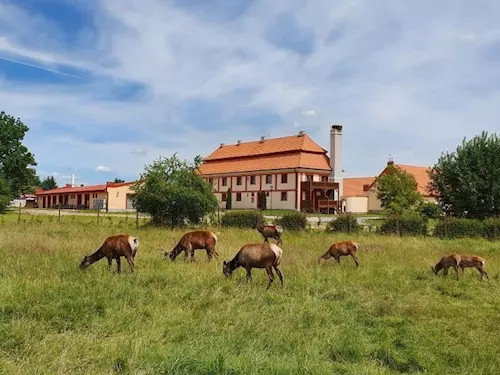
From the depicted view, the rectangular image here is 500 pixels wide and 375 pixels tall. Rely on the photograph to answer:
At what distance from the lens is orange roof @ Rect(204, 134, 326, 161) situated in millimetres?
68125

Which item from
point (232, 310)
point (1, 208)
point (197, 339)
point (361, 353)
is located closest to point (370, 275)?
point (232, 310)

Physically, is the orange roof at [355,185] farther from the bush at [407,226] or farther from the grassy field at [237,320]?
the grassy field at [237,320]

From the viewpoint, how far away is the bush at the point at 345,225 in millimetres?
28233

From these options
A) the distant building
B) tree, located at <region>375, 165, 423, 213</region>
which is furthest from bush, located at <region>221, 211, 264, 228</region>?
the distant building

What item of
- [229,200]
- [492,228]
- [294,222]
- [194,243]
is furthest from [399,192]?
Answer: [229,200]

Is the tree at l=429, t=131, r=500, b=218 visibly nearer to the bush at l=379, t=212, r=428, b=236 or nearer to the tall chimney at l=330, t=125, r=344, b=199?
the bush at l=379, t=212, r=428, b=236

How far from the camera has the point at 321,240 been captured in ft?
74.7

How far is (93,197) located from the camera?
8200 cm

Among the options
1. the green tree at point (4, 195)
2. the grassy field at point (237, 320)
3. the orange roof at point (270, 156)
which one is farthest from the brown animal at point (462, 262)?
the green tree at point (4, 195)

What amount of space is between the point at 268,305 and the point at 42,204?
97855 millimetres

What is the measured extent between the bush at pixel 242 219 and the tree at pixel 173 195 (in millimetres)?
1277

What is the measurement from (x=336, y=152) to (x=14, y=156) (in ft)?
137

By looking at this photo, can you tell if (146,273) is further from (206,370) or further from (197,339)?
(206,370)

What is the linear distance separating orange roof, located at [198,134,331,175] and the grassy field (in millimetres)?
51778
